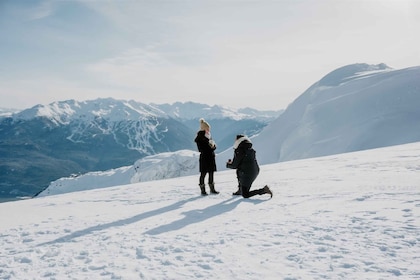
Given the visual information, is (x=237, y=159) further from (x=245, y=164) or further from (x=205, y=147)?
(x=205, y=147)

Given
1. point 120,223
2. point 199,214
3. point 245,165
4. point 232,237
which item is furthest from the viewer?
point 245,165

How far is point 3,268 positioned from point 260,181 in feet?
32.7

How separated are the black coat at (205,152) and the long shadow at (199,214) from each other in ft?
4.54

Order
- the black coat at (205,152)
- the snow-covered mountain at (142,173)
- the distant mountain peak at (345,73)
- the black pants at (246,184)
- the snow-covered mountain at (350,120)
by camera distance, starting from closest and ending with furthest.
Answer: the black pants at (246,184), the black coat at (205,152), the snow-covered mountain at (350,120), the distant mountain peak at (345,73), the snow-covered mountain at (142,173)

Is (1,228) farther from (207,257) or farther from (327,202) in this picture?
(327,202)

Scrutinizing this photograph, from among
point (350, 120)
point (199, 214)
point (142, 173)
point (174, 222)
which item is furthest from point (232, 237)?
point (142, 173)

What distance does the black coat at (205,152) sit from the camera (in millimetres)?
11078

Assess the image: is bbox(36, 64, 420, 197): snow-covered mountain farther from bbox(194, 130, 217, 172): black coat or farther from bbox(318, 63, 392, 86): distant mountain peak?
bbox(194, 130, 217, 172): black coat

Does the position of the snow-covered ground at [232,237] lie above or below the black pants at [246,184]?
below

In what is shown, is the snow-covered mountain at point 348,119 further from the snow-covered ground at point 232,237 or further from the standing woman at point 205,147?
the snow-covered ground at point 232,237

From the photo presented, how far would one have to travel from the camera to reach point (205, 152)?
11227mm

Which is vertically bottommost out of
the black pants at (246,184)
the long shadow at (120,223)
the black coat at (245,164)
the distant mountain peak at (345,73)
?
the long shadow at (120,223)

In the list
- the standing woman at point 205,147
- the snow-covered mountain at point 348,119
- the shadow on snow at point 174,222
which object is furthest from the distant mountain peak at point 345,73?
the shadow on snow at point 174,222

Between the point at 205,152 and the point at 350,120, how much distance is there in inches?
1858
